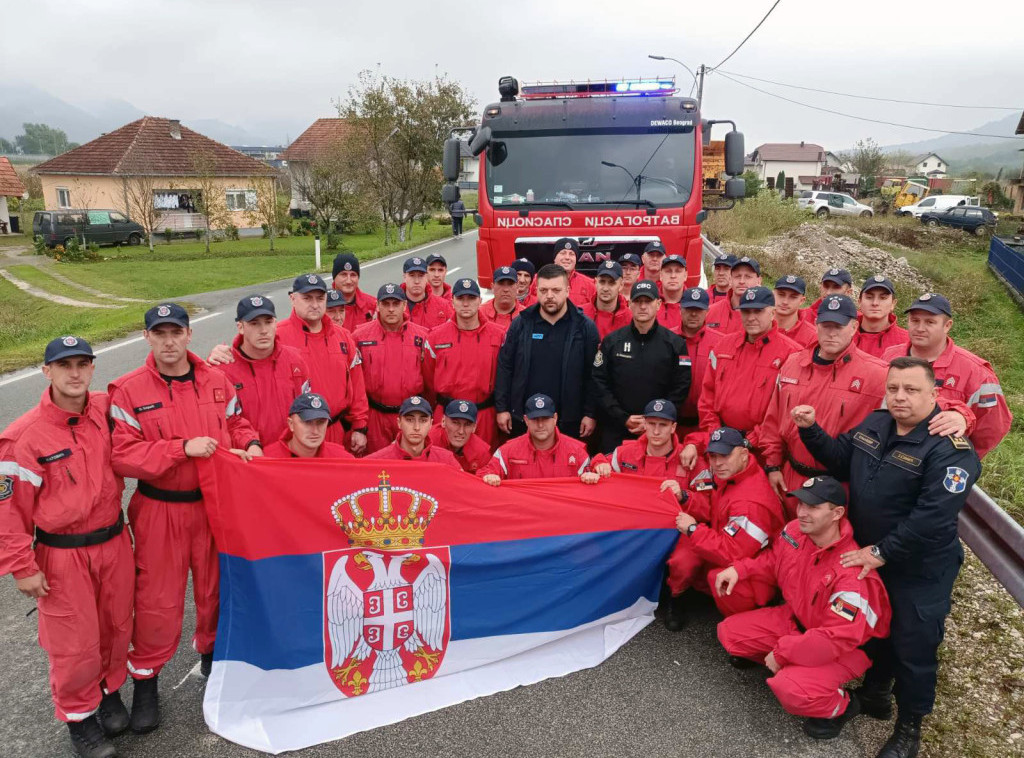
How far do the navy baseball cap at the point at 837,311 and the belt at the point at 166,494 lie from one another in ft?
12.8

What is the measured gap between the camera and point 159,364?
13.4 feet

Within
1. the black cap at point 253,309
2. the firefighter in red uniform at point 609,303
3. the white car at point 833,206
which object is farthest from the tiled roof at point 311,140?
the black cap at point 253,309

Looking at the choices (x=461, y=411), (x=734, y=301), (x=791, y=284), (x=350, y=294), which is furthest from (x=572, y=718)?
(x=350, y=294)

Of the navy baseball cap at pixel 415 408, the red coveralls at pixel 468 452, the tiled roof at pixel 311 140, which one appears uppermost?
the tiled roof at pixel 311 140

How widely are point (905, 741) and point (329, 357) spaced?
4.45m

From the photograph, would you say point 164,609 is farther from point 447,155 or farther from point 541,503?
point 447,155

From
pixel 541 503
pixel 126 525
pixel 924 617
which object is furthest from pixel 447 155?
pixel 924 617

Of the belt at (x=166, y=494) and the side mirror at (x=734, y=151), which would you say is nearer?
the belt at (x=166, y=494)

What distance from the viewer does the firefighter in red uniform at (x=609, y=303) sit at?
22.3ft

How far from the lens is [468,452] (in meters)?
5.46

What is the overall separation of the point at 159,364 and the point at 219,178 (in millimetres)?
39824

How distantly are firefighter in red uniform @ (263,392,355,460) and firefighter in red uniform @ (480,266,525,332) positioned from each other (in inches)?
109

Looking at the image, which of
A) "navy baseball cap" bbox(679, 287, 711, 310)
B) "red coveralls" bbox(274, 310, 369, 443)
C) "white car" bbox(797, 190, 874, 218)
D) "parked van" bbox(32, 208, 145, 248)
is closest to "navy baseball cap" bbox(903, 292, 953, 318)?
"navy baseball cap" bbox(679, 287, 711, 310)

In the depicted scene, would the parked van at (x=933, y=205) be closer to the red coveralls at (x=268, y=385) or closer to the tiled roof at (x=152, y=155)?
the tiled roof at (x=152, y=155)
